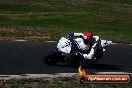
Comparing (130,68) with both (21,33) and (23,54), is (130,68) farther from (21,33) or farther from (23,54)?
(21,33)

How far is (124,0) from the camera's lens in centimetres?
5291

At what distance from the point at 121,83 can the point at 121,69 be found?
13.3 ft

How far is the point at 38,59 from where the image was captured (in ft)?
62.5

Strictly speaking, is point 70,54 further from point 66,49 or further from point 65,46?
point 65,46

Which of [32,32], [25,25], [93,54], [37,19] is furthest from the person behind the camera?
[37,19]

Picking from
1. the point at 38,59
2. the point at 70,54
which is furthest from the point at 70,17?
the point at 70,54

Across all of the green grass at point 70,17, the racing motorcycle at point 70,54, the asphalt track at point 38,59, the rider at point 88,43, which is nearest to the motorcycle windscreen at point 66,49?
the racing motorcycle at point 70,54

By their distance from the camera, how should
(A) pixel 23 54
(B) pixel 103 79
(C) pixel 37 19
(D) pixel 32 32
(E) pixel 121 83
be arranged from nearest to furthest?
(B) pixel 103 79 → (E) pixel 121 83 → (A) pixel 23 54 → (D) pixel 32 32 → (C) pixel 37 19

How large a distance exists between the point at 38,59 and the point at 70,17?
18.2 meters

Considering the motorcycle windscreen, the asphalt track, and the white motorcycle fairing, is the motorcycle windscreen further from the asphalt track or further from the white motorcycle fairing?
the asphalt track

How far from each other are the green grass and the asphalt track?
→ 3139mm

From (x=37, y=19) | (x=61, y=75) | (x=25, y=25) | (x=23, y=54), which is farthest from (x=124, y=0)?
(x=61, y=75)

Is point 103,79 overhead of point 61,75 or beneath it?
overhead

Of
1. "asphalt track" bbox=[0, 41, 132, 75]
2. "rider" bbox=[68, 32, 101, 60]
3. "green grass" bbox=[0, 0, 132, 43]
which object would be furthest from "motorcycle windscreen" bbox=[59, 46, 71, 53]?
"green grass" bbox=[0, 0, 132, 43]
